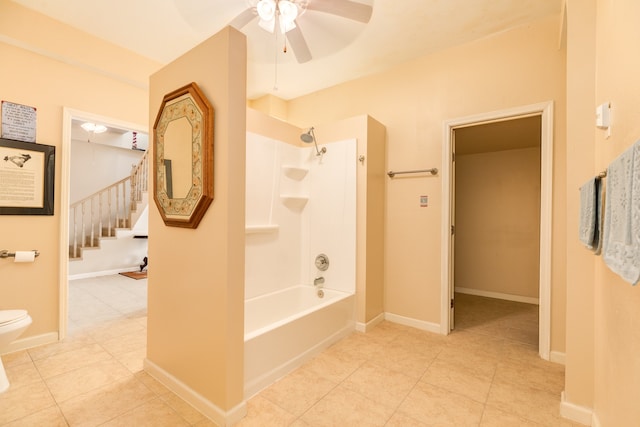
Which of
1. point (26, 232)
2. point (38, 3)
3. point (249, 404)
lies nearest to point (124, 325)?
point (26, 232)

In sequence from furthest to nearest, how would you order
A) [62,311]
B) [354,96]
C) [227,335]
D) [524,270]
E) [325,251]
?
1. [524,270]
2. [354,96]
3. [325,251]
4. [62,311]
5. [227,335]

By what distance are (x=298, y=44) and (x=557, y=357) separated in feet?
11.1

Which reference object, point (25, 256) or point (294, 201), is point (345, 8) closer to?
point (294, 201)

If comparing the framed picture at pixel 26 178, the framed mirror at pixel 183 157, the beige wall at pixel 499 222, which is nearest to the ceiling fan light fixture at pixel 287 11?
the framed mirror at pixel 183 157

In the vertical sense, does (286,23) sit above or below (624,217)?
above

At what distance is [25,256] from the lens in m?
2.43

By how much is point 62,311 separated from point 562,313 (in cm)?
433

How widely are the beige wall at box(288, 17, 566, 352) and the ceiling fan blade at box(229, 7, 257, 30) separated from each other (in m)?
1.65

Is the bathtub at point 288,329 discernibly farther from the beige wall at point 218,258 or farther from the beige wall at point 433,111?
the beige wall at point 433,111

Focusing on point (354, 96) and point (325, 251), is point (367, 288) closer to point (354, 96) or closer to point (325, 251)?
point (325, 251)

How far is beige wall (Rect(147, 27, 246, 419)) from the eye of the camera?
1.63 meters

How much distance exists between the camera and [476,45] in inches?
111

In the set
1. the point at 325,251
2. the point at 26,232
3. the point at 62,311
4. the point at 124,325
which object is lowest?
the point at 124,325

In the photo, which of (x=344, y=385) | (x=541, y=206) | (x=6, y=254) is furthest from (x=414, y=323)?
(x=6, y=254)
